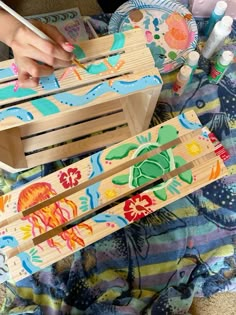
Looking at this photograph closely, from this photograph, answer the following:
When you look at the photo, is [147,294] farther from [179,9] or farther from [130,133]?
[179,9]

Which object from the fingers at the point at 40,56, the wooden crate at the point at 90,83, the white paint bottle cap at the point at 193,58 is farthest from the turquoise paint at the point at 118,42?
the white paint bottle cap at the point at 193,58

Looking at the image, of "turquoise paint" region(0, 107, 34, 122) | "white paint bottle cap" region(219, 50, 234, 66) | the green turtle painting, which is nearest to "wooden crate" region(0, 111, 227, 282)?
the green turtle painting

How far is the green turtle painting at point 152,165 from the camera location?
66cm

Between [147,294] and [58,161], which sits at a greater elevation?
[58,161]

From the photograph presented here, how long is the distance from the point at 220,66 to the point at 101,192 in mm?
407

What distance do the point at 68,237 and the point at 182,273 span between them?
11.0 inches

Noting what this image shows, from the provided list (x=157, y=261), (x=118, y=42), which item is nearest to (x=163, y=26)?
(x=118, y=42)

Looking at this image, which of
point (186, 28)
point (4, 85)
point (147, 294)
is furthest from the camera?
point (186, 28)

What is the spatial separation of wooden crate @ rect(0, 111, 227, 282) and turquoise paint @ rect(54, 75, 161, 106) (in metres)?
0.08

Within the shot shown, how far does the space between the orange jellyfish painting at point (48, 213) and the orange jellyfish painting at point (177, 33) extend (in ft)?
1.53

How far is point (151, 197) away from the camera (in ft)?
2.19

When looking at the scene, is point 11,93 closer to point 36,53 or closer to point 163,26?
point 36,53

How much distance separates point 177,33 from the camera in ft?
2.99

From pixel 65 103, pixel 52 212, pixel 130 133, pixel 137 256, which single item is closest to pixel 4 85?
pixel 65 103
